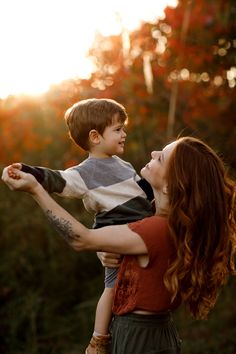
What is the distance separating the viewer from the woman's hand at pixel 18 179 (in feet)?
8.09

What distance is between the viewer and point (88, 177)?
2.85 m

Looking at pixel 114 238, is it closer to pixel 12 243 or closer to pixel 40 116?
pixel 12 243

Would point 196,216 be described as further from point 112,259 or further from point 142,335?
point 142,335

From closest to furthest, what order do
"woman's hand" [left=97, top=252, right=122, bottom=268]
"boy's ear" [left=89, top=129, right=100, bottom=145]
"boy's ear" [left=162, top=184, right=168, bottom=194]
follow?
"boy's ear" [left=162, top=184, right=168, bottom=194], "woman's hand" [left=97, top=252, right=122, bottom=268], "boy's ear" [left=89, top=129, right=100, bottom=145]

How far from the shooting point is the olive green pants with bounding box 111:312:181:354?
8.93 feet

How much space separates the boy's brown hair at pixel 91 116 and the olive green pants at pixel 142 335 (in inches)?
33.0

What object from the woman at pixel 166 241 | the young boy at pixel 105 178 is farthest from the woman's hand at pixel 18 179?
the young boy at pixel 105 178

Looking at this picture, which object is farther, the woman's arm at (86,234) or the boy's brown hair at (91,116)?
the boy's brown hair at (91,116)

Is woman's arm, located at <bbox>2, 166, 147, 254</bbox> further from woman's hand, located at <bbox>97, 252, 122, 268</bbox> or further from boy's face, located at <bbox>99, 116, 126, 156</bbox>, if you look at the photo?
boy's face, located at <bbox>99, 116, 126, 156</bbox>

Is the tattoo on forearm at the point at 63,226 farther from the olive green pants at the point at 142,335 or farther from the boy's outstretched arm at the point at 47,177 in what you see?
the olive green pants at the point at 142,335

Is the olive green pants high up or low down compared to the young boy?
down

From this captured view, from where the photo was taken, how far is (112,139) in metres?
2.93

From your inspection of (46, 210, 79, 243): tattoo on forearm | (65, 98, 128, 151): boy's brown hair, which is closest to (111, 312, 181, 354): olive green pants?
(46, 210, 79, 243): tattoo on forearm

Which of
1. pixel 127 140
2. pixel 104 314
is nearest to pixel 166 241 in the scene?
pixel 104 314
